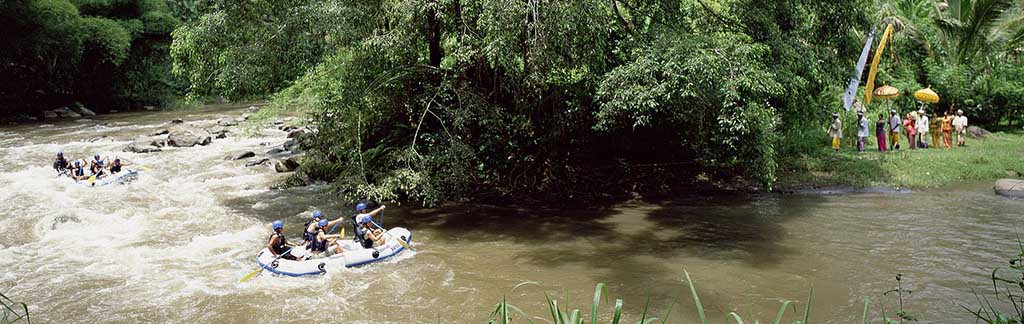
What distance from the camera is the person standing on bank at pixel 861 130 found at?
57.7 ft

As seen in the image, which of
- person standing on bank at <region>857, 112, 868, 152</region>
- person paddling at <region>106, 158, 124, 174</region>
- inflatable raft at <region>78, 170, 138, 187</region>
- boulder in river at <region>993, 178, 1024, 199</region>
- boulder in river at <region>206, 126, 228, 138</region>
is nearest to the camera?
boulder in river at <region>993, 178, 1024, 199</region>

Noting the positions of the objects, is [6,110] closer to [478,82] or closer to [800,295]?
[478,82]

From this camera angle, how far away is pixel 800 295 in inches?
341

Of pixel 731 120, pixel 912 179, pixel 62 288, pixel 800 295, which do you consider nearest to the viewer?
pixel 800 295

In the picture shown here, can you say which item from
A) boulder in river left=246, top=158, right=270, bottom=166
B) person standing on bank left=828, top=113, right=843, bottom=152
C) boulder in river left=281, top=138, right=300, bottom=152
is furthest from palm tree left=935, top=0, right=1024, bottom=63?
boulder in river left=246, top=158, right=270, bottom=166

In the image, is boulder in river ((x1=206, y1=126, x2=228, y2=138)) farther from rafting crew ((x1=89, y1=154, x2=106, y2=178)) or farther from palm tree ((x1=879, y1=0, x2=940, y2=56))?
palm tree ((x1=879, y1=0, x2=940, y2=56))

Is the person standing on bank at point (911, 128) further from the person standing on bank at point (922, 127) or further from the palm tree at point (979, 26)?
the palm tree at point (979, 26)

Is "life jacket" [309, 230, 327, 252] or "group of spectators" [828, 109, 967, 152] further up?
"group of spectators" [828, 109, 967, 152]

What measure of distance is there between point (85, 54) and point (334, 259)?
31324 mm

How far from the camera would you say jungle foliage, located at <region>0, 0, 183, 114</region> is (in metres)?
30.0

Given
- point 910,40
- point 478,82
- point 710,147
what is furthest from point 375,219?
point 910,40

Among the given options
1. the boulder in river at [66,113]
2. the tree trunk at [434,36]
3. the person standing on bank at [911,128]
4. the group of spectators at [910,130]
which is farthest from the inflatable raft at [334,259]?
the boulder in river at [66,113]

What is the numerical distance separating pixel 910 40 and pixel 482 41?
670 inches

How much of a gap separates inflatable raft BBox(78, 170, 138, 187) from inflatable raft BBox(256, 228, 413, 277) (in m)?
7.82
